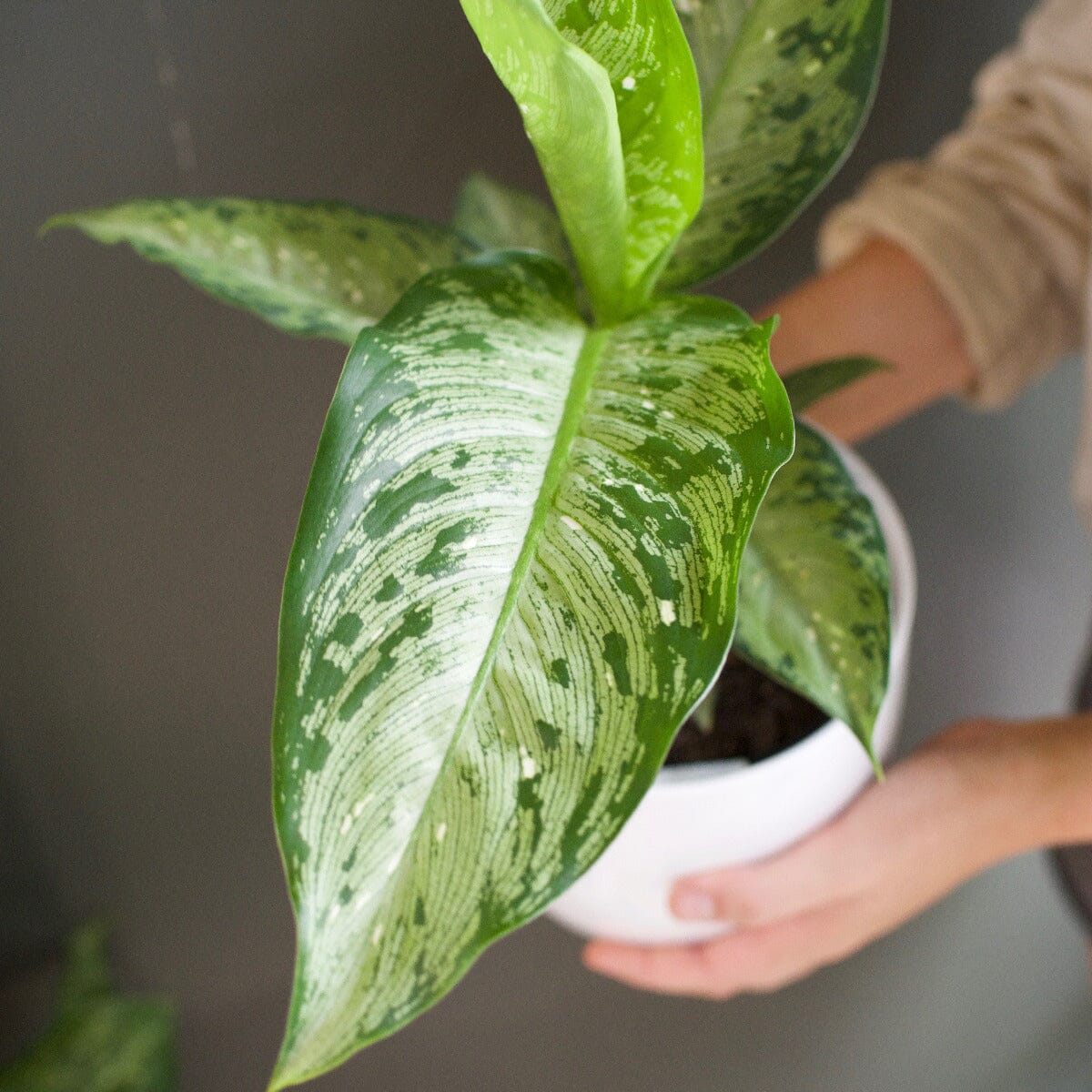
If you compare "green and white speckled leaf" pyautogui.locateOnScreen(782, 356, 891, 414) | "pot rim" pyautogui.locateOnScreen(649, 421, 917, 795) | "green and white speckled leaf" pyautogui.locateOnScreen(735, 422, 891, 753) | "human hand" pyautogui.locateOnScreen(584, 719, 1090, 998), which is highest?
"green and white speckled leaf" pyautogui.locateOnScreen(782, 356, 891, 414)

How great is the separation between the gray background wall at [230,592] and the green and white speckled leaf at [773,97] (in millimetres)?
287

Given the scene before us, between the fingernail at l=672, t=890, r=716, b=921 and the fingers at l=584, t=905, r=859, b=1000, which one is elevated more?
the fingernail at l=672, t=890, r=716, b=921

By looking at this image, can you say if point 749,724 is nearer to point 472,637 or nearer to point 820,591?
point 820,591

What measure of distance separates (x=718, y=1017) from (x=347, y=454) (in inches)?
20.4

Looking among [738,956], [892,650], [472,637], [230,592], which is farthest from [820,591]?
[230,592]

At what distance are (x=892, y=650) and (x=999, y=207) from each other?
0.31 metres

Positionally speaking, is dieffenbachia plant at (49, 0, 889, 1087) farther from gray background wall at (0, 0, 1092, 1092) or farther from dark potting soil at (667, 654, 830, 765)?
gray background wall at (0, 0, 1092, 1092)

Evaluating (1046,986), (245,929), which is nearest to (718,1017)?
(1046,986)

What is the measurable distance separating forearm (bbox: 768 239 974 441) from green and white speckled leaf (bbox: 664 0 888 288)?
7.2 inches

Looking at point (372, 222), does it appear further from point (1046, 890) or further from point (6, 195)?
point (1046, 890)

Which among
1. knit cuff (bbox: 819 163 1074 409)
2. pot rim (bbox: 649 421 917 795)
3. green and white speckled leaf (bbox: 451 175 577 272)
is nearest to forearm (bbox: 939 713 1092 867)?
pot rim (bbox: 649 421 917 795)

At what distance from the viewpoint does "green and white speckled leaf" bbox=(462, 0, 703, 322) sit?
22cm

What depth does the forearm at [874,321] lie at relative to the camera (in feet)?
1.80

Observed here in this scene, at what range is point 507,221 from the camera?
1.45ft
